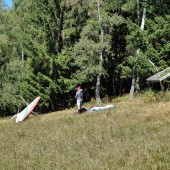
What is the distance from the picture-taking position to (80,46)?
33562 mm

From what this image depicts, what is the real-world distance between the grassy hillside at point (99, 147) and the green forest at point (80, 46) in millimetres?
16597

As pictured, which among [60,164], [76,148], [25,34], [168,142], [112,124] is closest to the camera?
[60,164]

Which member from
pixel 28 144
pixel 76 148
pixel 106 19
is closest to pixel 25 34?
pixel 106 19

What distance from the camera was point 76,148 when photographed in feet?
38.7

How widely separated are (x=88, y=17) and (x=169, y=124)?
82.5ft

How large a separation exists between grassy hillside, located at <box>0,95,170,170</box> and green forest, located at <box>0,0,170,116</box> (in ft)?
54.5

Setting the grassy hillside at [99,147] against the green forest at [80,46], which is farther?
the green forest at [80,46]

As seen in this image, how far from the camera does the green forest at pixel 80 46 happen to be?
34.2m

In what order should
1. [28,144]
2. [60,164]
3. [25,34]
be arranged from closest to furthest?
[60,164] < [28,144] < [25,34]

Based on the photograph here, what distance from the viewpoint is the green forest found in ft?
112

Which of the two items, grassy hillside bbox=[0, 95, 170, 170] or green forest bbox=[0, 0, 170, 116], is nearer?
grassy hillside bbox=[0, 95, 170, 170]

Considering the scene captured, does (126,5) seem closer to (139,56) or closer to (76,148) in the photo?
(139,56)

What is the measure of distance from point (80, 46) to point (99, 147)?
74.4ft

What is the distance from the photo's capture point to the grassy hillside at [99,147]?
9.13 metres
